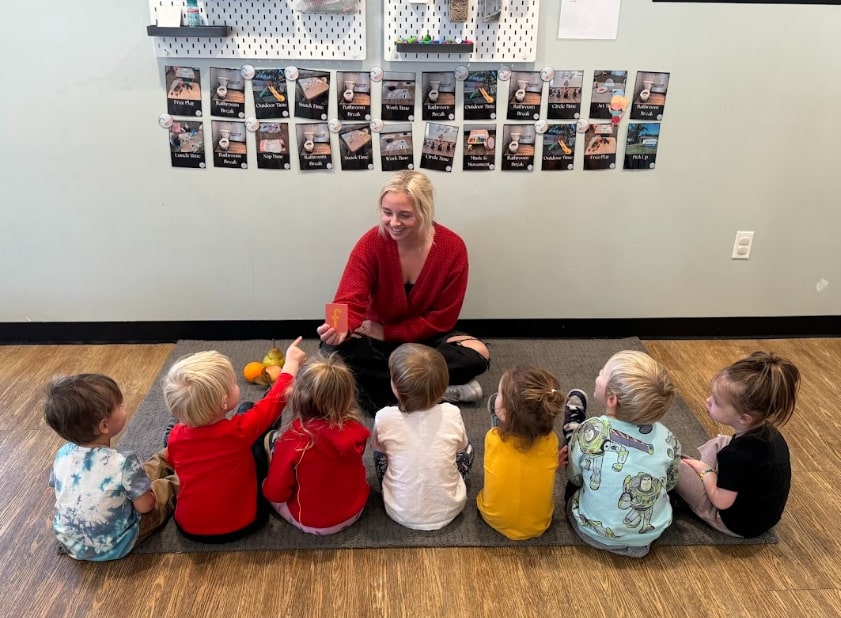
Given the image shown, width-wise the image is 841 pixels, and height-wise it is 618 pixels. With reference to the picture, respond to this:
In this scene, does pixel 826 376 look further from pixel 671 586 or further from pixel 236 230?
pixel 236 230

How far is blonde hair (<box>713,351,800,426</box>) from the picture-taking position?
1616mm

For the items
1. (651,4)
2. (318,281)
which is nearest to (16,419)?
(318,281)

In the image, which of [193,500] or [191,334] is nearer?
[193,500]

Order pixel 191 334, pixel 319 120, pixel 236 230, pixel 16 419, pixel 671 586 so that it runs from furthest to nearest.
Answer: pixel 191 334, pixel 236 230, pixel 319 120, pixel 16 419, pixel 671 586

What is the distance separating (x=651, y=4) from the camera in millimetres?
2449

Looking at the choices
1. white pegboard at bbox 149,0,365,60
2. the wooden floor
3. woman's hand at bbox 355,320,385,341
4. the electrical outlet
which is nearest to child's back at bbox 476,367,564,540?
the wooden floor

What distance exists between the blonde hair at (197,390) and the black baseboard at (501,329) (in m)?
1.31

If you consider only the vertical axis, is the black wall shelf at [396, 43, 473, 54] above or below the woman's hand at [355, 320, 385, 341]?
above

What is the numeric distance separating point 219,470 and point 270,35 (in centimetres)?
166

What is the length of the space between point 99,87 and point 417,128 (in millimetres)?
1281

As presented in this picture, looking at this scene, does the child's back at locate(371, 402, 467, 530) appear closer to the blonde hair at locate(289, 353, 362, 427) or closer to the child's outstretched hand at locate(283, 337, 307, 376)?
the blonde hair at locate(289, 353, 362, 427)

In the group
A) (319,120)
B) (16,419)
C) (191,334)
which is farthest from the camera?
(191,334)

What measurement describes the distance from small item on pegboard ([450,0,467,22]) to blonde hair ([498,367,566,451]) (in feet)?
4.78

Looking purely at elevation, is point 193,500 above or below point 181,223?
below
